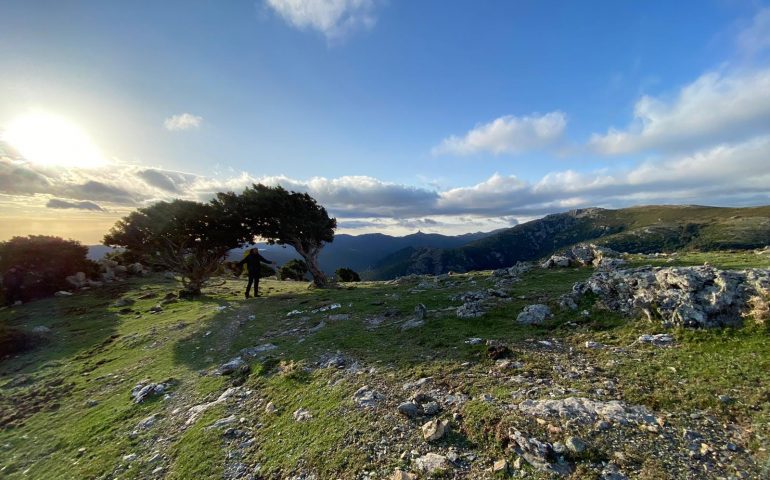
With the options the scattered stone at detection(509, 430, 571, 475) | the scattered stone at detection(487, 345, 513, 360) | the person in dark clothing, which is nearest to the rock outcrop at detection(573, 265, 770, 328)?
the scattered stone at detection(487, 345, 513, 360)

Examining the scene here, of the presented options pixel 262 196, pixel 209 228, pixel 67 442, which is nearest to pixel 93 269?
pixel 209 228

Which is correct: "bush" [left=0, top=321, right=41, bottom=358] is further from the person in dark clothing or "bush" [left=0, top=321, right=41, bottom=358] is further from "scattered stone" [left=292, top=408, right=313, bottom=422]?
"scattered stone" [left=292, top=408, right=313, bottom=422]

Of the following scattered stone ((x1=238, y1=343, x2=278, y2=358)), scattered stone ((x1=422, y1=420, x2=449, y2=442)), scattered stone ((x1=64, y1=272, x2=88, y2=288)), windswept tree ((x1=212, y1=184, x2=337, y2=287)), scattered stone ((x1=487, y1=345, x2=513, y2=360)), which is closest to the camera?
scattered stone ((x1=422, y1=420, x2=449, y2=442))

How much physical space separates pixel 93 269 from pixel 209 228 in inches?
1102

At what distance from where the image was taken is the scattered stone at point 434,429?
7.28 meters

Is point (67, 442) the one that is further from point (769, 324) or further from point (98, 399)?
point (769, 324)

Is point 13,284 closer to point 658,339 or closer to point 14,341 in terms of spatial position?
point 14,341

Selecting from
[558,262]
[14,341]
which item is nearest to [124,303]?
[14,341]

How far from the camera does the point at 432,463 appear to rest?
6.66 meters

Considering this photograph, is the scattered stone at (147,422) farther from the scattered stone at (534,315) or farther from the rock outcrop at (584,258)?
the rock outcrop at (584,258)

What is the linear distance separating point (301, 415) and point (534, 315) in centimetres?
1002

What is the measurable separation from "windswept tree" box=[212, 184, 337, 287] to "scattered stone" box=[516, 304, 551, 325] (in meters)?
26.3

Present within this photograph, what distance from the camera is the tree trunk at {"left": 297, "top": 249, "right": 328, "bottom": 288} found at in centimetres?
3709

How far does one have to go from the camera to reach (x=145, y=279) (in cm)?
4953
